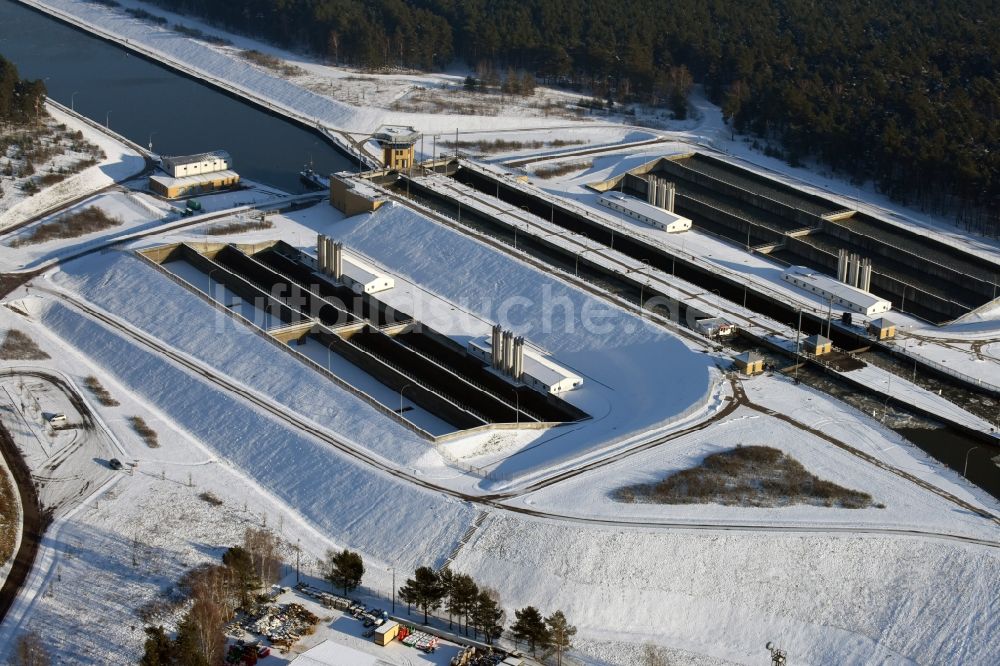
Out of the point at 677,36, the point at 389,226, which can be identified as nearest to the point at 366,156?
the point at 389,226

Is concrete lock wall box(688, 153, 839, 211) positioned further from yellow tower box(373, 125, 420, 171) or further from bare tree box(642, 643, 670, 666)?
bare tree box(642, 643, 670, 666)

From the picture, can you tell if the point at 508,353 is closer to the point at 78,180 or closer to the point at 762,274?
the point at 762,274

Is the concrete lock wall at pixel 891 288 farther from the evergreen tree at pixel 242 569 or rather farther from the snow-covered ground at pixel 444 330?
the evergreen tree at pixel 242 569

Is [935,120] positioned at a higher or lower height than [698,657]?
higher

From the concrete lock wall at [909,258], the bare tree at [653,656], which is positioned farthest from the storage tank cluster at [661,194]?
the bare tree at [653,656]

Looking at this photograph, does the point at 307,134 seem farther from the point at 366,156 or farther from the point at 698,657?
the point at 698,657

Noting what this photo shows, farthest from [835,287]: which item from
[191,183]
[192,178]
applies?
[192,178]

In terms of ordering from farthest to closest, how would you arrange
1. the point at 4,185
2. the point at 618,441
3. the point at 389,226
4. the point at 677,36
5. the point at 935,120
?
1. the point at 677,36
2. the point at 935,120
3. the point at 4,185
4. the point at 389,226
5. the point at 618,441
